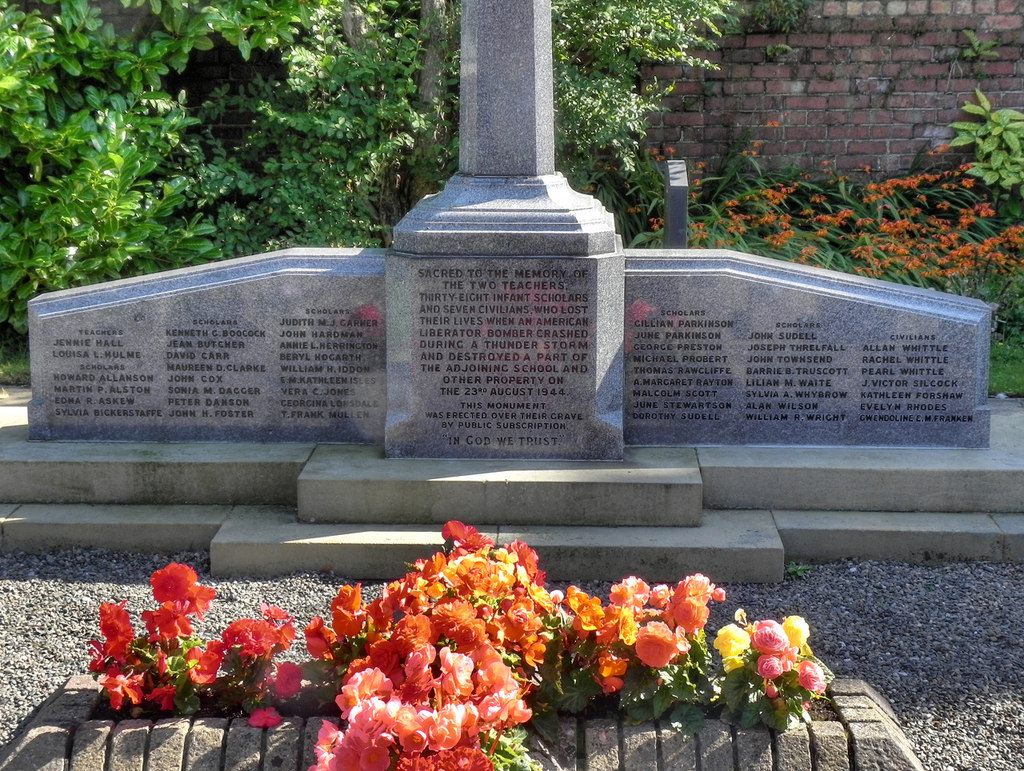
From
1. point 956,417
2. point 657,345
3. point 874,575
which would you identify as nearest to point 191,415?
point 657,345

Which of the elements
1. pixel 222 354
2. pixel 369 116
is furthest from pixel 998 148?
pixel 222 354

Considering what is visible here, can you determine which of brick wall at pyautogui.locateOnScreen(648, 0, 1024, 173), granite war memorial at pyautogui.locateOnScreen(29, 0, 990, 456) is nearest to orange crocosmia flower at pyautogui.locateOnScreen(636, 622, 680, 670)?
granite war memorial at pyautogui.locateOnScreen(29, 0, 990, 456)

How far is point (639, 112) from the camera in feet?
31.8

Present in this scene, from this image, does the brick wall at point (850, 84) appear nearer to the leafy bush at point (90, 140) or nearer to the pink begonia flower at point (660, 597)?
the leafy bush at point (90, 140)

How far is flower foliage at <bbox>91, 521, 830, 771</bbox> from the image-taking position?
2.86 m

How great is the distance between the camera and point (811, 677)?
2889mm

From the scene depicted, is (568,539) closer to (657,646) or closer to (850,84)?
(657,646)

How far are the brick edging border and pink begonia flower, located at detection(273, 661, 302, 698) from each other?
66mm

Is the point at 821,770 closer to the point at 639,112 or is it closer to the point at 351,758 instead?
the point at 351,758

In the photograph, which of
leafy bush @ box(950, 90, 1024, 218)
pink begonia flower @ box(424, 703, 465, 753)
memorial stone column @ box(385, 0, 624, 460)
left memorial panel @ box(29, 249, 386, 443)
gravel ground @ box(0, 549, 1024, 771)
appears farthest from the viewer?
leafy bush @ box(950, 90, 1024, 218)

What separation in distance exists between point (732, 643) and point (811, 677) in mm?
193

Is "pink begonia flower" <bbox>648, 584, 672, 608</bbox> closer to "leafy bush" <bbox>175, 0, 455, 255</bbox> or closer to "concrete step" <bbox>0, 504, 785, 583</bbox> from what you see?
"concrete step" <bbox>0, 504, 785, 583</bbox>

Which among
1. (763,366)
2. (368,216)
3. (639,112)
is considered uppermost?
(639,112)

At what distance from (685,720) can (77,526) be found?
310 centimetres
